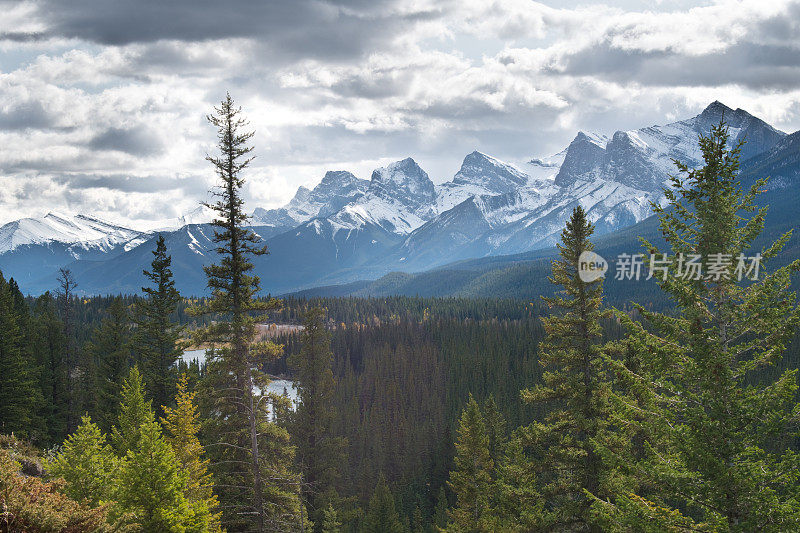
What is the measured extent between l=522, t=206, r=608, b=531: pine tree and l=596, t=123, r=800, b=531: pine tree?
263 inches

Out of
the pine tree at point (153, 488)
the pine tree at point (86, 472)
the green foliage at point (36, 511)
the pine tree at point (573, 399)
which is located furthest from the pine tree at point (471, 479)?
the green foliage at point (36, 511)

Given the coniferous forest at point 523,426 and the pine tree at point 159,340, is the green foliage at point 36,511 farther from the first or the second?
the pine tree at point 159,340

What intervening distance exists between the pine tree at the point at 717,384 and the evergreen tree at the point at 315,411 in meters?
36.7

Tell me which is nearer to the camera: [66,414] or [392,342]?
[66,414]

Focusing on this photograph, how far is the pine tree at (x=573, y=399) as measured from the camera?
2003 cm

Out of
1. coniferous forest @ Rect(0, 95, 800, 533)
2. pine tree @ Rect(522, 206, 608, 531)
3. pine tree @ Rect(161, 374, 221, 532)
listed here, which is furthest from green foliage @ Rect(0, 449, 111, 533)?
pine tree @ Rect(522, 206, 608, 531)

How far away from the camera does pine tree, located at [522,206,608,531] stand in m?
20.0

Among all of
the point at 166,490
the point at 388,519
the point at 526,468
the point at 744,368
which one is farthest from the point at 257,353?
the point at 388,519

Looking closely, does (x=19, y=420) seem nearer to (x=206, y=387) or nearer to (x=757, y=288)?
(x=206, y=387)

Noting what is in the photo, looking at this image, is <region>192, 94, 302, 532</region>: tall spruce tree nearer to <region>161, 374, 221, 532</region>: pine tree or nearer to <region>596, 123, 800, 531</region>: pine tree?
<region>161, 374, 221, 532</region>: pine tree

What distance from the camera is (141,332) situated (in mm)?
37188

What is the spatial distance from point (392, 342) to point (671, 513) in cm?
15582

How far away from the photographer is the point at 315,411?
47.5 m

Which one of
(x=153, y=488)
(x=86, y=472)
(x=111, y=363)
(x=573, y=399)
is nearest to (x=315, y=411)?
(x=111, y=363)
